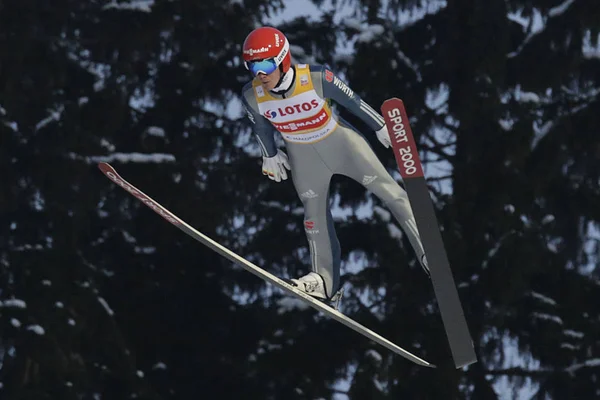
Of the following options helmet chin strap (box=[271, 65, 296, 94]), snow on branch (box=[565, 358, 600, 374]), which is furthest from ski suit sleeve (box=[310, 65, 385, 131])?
snow on branch (box=[565, 358, 600, 374])

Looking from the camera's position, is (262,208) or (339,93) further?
(262,208)

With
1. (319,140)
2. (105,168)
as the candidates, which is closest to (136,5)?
(105,168)

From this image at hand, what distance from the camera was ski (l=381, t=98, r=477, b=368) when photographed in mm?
9102

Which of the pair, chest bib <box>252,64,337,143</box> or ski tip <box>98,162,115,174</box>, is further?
ski tip <box>98,162,115,174</box>

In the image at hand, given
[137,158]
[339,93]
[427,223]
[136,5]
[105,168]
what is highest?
[136,5]

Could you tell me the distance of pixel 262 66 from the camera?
358 inches

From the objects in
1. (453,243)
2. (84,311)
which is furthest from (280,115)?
(84,311)

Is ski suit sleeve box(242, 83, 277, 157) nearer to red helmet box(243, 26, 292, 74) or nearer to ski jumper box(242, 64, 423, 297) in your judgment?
ski jumper box(242, 64, 423, 297)

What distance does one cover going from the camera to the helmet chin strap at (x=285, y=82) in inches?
366

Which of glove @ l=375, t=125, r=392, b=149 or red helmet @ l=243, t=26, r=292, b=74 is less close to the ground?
red helmet @ l=243, t=26, r=292, b=74

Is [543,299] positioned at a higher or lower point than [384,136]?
higher

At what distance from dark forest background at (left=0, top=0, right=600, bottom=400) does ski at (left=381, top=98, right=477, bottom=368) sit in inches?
228

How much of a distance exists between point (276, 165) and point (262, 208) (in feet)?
24.0

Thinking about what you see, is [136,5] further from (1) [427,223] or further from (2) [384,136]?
(1) [427,223]
